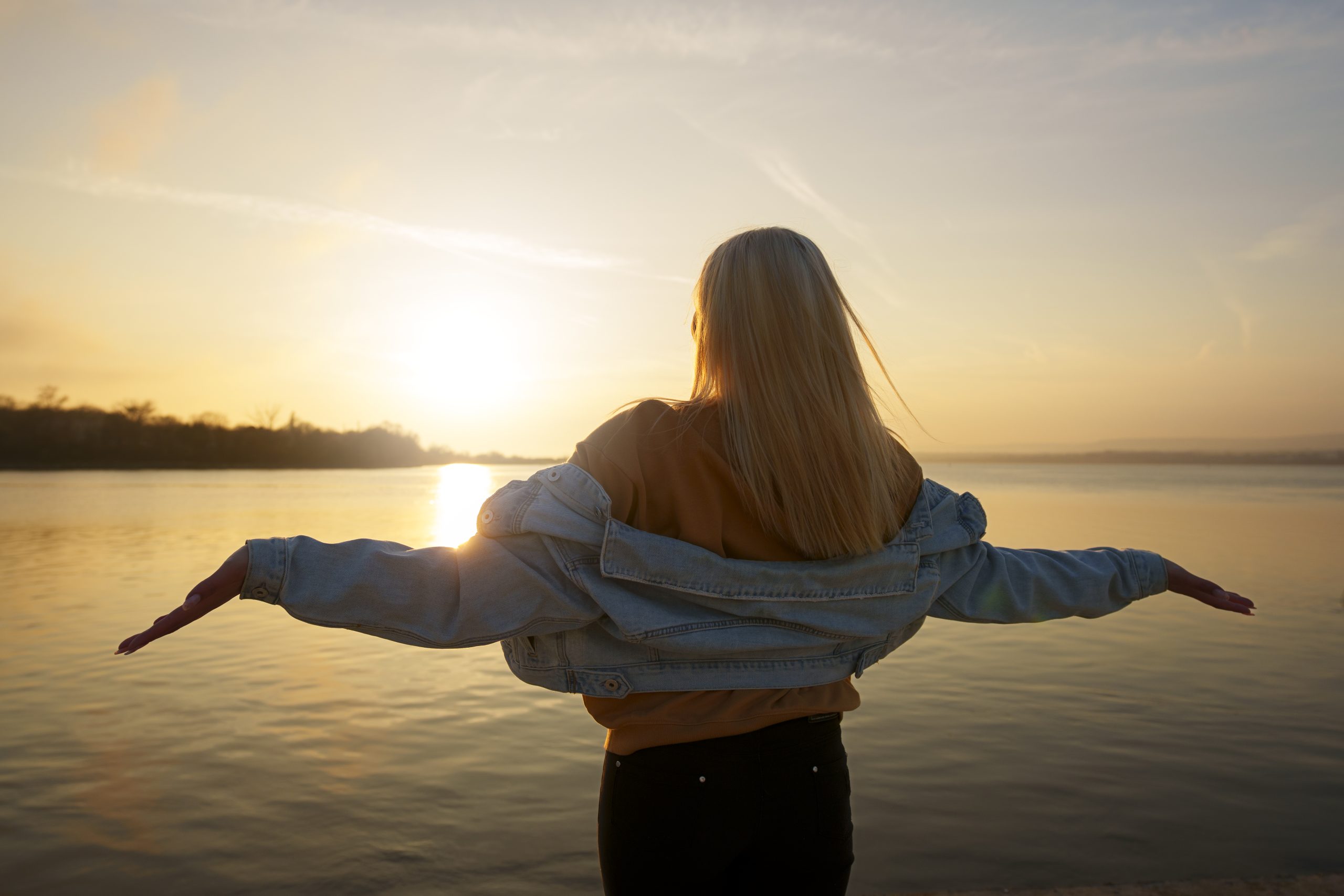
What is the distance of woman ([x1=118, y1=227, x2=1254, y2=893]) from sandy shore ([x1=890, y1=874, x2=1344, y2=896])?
234cm

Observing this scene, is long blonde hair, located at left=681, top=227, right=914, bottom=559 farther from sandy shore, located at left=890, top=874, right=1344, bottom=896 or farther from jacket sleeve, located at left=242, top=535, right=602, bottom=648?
sandy shore, located at left=890, top=874, right=1344, bottom=896

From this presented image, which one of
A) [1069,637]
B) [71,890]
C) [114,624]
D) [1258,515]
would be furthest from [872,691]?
[1258,515]

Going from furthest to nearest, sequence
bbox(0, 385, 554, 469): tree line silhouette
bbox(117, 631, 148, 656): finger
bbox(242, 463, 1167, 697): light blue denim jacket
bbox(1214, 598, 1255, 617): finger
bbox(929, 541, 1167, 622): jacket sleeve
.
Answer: bbox(0, 385, 554, 469): tree line silhouette
bbox(1214, 598, 1255, 617): finger
bbox(929, 541, 1167, 622): jacket sleeve
bbox(242, 463, 1167, 697): light blue denim jacket
bbox(117, 631, 148, 656): finger

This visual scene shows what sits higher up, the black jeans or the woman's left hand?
the woman's left hand

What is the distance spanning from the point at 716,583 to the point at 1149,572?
1.17m

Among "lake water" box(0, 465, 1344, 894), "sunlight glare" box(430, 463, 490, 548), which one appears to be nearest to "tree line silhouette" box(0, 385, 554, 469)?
"sunlight glare" box(430, 463, 490, 548)

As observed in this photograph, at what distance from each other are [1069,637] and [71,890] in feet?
32.5

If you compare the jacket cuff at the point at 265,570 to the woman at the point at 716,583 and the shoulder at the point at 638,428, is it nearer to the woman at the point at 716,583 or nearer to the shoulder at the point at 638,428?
the woman at the point at 716,583

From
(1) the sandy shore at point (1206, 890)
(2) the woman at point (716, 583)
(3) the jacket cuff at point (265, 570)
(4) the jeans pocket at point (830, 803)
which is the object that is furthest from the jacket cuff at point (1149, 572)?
(1) the sandy shore at point (1206, 890)

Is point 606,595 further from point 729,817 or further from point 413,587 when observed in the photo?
point 729,817

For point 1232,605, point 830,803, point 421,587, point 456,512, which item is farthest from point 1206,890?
point 456,512

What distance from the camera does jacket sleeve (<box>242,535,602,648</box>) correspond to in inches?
58.7

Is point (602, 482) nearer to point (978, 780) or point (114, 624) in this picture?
point (978, 780)

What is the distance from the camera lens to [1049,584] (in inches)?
80.2
